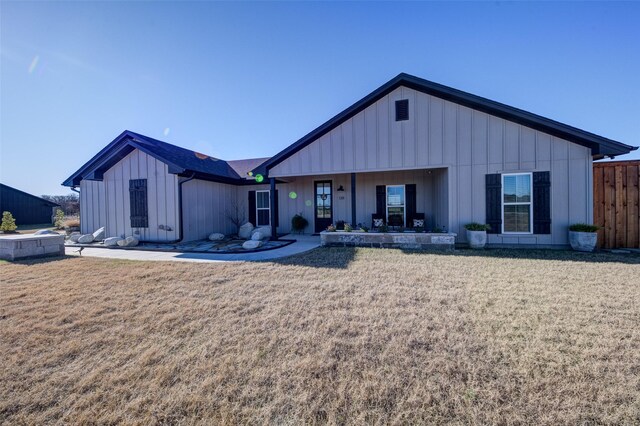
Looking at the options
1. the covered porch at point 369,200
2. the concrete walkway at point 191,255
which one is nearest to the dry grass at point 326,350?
the concrete walkway at point 191,255

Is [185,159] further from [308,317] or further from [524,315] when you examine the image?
[524,315]

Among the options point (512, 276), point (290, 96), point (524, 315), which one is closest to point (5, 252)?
point (290, 96)

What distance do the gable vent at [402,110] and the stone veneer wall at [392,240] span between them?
3903 mm

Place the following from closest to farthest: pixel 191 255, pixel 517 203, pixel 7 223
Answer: pixel 191 255, pixel 517 203, pixel 7 223

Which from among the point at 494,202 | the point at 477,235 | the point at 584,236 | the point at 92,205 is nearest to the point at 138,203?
the point at 92,205

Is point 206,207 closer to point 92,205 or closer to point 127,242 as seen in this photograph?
point 127,242

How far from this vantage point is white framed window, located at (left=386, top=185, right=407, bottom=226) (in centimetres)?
1110

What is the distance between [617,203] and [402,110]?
6757mm

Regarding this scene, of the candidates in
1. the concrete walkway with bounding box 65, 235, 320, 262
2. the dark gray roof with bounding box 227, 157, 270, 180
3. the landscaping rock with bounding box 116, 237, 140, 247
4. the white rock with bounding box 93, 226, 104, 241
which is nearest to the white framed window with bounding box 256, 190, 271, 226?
the dark gray roof with bounding box 227, 157, 270, 180

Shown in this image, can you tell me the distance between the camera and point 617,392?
81.3 inches

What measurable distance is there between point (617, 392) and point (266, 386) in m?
2.77

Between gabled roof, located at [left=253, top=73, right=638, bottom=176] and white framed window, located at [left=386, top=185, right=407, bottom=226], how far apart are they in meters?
3.67

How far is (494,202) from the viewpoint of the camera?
828cm

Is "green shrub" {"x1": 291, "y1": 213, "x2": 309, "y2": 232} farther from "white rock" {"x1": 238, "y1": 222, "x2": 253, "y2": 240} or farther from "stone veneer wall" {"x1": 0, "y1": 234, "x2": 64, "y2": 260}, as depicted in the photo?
"stone veneer wall" {"x1": 0, "y1": 234, "x2": 64, "y2": 260}
